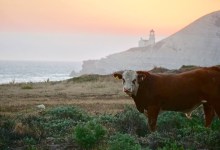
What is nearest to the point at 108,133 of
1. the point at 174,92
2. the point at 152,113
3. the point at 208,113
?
the point at 152,113

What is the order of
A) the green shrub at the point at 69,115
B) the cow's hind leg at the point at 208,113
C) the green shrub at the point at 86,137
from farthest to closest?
the green shrub at the point at 69,115 → the cow's hind leg at the point at 208,113 → the green shrub at the point at 86,137

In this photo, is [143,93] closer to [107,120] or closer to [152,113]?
[152,113]

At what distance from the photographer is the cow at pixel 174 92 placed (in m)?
10.6

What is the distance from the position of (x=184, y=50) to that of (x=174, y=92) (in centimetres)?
10849

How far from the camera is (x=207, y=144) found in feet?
31.3

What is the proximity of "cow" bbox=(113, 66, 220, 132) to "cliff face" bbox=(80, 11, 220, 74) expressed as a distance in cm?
9821

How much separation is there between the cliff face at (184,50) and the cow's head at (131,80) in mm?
98780

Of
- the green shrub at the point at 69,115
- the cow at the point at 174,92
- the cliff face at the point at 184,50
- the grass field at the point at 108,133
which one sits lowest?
the grass field at the point at 108,133

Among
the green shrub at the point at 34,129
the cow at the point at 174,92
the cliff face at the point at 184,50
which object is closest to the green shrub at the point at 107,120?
the green shrub at the point at 34,129

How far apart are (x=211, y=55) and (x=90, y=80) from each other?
76.4m

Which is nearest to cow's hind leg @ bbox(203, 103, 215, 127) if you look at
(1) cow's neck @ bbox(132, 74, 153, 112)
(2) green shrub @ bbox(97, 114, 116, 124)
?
(1) cow's neck @ bbox(132, 74, 153, 112)

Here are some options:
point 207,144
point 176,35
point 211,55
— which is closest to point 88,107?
point 207,144

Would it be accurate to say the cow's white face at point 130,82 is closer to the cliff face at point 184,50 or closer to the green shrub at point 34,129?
the green shrub at point 34,129

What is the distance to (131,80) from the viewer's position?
10.4 metres
